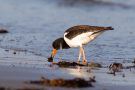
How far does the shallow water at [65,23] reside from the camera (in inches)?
527

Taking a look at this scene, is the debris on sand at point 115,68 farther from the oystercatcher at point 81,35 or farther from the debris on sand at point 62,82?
the debris on sand at point 62,82

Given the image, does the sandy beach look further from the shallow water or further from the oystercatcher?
the oystercatcher

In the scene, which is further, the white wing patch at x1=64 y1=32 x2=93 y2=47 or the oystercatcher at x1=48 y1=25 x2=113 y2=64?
the white wing patch at x1=64 y1=32 x2=93 y2=47

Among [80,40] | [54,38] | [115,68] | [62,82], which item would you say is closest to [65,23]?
[54,38]

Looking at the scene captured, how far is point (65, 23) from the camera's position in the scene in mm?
18781

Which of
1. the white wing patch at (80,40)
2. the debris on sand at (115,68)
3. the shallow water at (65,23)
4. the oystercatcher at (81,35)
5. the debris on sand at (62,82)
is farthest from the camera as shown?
the shallow water at (65,23)

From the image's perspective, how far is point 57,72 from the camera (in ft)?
31.9

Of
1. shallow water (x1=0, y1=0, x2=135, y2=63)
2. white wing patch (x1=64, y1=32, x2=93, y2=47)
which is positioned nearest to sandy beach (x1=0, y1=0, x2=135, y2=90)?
shallow water (x1=0, y1=0, x2=135, y2=63)

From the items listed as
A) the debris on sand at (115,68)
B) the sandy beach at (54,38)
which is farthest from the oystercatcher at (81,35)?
the debris on sand at (115,68)

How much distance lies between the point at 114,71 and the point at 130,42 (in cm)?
474

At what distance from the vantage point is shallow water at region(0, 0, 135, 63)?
13.4 metres

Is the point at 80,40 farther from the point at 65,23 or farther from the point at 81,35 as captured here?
the point at 65,23

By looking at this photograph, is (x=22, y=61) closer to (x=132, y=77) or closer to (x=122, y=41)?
(x=132, y=77)

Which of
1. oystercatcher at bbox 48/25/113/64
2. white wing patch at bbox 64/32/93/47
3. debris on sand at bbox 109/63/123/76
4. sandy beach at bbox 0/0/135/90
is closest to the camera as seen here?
sandy beach at bbox 0/0/135/90
